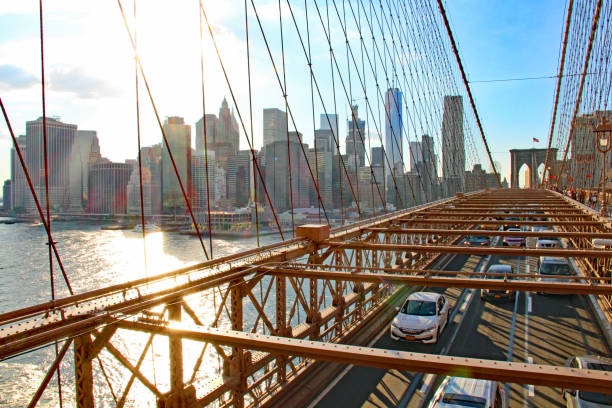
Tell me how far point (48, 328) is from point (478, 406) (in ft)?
22.8

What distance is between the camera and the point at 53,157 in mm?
21984

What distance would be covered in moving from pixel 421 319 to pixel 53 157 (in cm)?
1872

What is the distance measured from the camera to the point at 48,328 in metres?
3.67

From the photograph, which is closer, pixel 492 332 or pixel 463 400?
pixel 463 400

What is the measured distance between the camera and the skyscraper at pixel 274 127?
125 ft

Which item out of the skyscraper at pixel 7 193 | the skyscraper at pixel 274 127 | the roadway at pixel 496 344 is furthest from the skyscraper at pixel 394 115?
the skyscraper at pixel 7 193

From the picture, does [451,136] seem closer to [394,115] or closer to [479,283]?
[394,115]

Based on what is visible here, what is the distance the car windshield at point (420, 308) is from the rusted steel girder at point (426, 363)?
10.5 meters

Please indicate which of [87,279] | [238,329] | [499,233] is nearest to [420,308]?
[499,233]

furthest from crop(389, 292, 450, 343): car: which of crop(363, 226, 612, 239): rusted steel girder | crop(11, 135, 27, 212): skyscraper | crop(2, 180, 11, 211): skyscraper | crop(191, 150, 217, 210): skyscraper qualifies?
crop(191, 150, 217, 210): skyscraper

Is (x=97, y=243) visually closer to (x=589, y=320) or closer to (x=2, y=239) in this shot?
(x=2, y=239)

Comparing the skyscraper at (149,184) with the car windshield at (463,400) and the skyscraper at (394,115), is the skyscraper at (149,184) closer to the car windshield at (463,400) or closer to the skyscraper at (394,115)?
the skyscraper at (394,115)

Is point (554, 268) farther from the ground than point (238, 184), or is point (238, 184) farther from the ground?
point (238, 184)

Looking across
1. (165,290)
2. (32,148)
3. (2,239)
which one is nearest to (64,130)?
(32,148)
